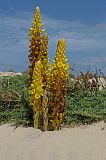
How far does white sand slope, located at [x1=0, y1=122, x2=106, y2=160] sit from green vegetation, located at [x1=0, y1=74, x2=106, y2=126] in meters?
0.26

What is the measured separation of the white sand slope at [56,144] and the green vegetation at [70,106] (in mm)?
257

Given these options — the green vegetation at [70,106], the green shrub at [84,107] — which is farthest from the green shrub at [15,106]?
the green shrub at [84,107]

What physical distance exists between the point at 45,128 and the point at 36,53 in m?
1.32

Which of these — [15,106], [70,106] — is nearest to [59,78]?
[70,106]

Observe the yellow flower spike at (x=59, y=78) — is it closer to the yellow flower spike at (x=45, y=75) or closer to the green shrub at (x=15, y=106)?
the yellow flower spike at (x=45, y=75)

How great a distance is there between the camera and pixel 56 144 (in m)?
5.80

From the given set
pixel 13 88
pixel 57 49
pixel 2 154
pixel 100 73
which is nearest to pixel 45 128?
pixel 2 154

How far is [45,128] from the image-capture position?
6.18 metres

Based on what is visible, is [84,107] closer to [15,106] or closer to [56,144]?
[15,106]

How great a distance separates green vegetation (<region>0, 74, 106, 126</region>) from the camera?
21.2 ft

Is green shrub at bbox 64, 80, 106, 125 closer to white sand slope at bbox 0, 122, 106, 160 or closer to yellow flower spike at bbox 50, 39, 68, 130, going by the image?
white sand slope at bbox 0, 122, 106, 160

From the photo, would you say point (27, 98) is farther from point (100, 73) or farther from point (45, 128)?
point (100, 73)

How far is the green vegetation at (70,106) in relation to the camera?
6.46 m

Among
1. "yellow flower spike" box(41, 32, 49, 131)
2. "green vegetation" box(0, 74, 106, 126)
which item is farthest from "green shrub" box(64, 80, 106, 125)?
"yellow flower spike" box(41, 32, 49, 131)
